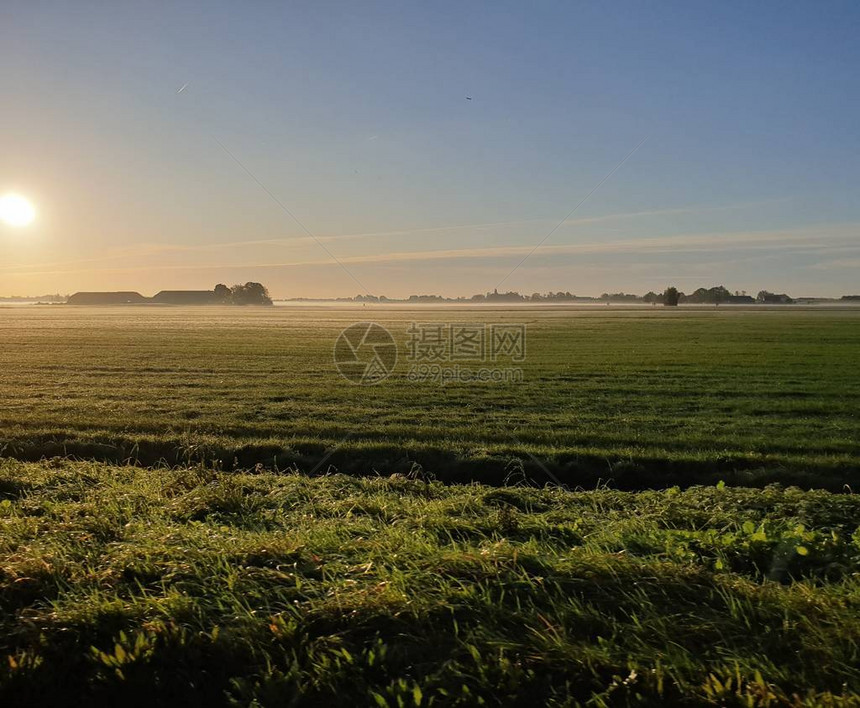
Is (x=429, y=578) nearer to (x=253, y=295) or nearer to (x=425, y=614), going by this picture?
(x=425, y=614)

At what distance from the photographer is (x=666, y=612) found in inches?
180

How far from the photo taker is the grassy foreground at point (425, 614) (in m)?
4.00

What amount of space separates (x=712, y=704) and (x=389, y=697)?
2034mm

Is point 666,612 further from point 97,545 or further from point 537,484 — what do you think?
point 537,484

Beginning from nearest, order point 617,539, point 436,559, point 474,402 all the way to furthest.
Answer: point 436,559 → point 617,539 → point 474,402

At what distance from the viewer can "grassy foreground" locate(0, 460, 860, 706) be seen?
400cm

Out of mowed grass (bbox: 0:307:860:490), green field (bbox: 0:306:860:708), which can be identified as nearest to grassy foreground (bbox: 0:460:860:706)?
green field (bbox: 0:306:860:708)

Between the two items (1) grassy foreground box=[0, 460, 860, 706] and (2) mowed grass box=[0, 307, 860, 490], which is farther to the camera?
(2) mowed grass box=[0, 307, 860, 490]

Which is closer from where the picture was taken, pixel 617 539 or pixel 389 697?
pixel 389 697

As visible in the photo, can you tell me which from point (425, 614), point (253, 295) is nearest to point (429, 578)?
point (425, 614)

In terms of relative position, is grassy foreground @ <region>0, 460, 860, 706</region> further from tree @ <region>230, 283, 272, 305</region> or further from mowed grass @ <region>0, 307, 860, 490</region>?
tree @ <region>230, 283, 272, 305</region>

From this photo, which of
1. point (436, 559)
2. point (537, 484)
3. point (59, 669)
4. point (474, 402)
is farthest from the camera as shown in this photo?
point (474, 402)

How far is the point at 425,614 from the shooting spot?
4535mm

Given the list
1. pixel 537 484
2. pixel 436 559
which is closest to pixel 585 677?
pixel 436 559
